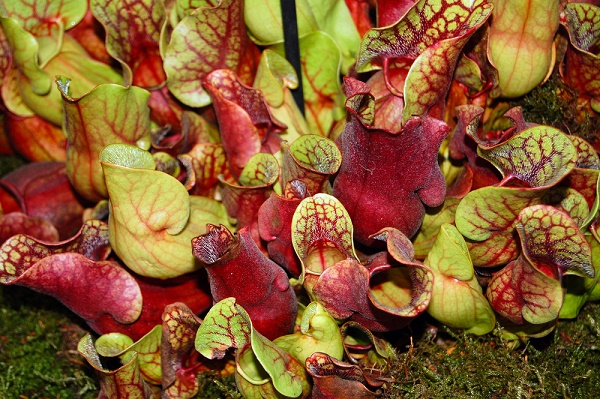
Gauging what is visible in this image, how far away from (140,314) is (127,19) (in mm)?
651

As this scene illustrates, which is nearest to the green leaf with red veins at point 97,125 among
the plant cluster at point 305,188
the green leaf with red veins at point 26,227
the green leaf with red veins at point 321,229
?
the plant cluster at point 305,188

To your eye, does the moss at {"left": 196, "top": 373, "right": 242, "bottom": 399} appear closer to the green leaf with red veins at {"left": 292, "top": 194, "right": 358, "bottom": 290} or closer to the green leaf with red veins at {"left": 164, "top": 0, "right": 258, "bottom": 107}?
the green leaf with red veins at {"left": 292, "top": 194, "right": 358, "bottom": 290}

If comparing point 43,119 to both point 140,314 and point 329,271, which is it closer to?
point 140,314

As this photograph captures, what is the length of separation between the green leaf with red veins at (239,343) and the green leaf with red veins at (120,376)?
0.55ft

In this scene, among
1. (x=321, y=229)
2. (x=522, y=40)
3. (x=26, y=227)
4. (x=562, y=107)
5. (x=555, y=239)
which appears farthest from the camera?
(x=26, y=227)

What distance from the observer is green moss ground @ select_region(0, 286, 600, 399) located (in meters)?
1.22

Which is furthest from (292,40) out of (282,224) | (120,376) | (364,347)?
(120,376)

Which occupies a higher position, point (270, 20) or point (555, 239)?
point (270, 20)

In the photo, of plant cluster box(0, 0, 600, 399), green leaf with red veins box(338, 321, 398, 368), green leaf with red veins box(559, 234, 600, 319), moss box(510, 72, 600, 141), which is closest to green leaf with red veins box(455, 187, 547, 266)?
plant cluster box(0, 0, 600, 399)

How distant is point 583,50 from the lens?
51.7 inches

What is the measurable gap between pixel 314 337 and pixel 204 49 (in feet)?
2.21

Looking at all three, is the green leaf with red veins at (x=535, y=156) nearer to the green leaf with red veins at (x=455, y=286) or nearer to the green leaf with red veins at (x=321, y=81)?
the green leaf with red veins at (x=455, y=286)

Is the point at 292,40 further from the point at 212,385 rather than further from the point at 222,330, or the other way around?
the point at 212,385

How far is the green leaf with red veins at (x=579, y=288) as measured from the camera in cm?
123
